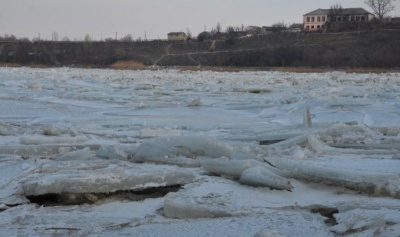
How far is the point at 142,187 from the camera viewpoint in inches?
111

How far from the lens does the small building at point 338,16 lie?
Result: 5560 centimetres

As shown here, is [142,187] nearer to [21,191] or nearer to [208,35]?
[21,191]

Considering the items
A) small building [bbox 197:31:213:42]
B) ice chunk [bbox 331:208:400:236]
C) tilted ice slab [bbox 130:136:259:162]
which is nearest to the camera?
ice chunk [bbox 331:208:400:236]

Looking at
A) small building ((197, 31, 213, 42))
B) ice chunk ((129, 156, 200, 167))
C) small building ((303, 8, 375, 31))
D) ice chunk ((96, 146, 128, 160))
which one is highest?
small building ((303, 8, 375, 31))

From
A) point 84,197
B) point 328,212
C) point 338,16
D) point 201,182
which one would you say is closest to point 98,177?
point 84,197

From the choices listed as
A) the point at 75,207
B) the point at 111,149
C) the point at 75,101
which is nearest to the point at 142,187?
the point at 75,207

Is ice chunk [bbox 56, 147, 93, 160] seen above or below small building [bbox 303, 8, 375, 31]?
below

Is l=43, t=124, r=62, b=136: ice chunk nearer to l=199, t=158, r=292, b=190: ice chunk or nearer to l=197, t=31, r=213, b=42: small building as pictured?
l=199, t=158, r=292, b=190: ice chunk

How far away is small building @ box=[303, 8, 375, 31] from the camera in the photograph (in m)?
55.6

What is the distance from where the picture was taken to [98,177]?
9.07 feet

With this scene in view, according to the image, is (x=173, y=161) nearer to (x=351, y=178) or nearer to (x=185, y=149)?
(x=185, y=149)

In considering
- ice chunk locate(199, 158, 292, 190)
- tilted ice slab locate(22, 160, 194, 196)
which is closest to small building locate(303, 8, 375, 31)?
ice chunk locate(199, 158, 292, 190)

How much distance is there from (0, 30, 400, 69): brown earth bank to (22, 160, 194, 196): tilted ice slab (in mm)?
29727

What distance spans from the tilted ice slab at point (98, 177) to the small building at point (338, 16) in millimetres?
53535
